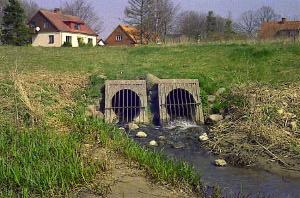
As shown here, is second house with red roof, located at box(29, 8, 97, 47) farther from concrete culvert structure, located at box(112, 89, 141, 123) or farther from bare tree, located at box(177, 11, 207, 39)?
concrete culvert structure, located at box(112, 89, 141, 123)

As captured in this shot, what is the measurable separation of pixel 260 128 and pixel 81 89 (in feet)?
19.6

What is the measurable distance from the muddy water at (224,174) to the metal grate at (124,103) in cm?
125

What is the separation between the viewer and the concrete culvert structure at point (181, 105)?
12.5 meters

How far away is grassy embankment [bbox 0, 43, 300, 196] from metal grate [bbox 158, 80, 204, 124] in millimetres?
407

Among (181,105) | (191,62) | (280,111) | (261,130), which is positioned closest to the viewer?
(261,130)

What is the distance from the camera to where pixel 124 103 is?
43.9ft

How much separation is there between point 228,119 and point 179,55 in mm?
7250

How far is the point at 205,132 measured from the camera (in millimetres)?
11102

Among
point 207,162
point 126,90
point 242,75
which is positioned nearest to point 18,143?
point 207,162

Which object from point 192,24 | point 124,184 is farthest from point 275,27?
point 124,184

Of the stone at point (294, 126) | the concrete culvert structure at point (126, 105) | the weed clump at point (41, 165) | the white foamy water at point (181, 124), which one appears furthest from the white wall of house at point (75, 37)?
the weed clump at point (41, 165)

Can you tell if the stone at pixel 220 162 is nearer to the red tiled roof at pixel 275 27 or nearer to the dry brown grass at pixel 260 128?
the dry brown grass at pixel 260 128

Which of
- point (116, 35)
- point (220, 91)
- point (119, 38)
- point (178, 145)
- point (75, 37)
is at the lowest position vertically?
point (178, 145)

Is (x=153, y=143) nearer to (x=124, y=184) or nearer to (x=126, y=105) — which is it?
(x=126, y=105)
